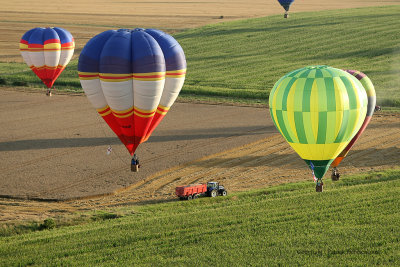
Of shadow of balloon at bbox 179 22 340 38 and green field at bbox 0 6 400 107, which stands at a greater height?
shadow of balloon at bbox 179 22 340 38

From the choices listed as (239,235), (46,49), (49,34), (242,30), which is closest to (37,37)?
(49,34)

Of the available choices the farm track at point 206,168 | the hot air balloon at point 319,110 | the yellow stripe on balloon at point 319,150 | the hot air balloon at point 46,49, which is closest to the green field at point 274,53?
the hot air balloon at point 46,49

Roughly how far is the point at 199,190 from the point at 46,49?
92.4 ft

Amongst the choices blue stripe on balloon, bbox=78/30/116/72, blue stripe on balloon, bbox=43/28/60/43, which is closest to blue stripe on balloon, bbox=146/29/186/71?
blue stripe on balloon, bbox=78/30/116/72

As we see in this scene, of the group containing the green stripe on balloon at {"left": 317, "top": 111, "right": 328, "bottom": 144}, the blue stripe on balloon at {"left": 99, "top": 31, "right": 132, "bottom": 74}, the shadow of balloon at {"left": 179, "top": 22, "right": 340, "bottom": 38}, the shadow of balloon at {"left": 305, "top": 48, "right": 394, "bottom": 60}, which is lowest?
the green stripe on balloon at {"left": 317, "top": 111, "right": 328, "bottom": 144}

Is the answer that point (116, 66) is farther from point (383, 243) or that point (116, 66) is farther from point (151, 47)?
point (383, 243)

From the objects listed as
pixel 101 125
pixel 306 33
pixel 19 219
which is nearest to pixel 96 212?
pixel 19 219

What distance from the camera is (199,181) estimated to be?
36250 mm

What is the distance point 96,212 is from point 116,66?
21.2 ft

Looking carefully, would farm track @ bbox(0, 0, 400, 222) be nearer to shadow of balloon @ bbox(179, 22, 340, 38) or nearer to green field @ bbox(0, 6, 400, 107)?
green field @ bbox(0, 6, 400, 107)

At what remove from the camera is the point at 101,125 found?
161ft

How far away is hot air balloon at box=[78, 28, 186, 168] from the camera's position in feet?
104

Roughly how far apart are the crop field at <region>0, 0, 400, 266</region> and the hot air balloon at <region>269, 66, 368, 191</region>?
2.75 meters

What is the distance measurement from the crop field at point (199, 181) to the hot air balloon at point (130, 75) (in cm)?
371
